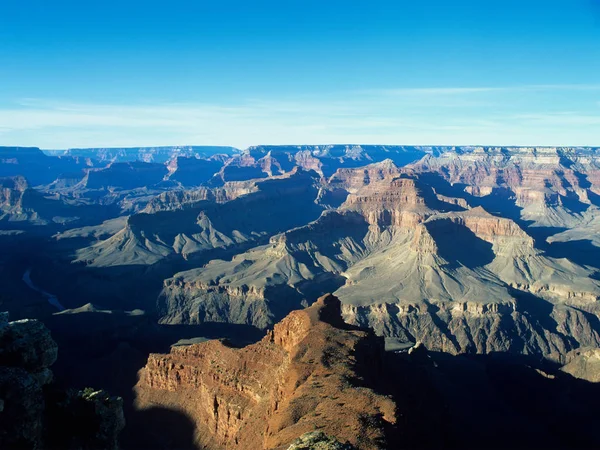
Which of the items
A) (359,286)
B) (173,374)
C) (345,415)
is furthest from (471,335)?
(345,415)

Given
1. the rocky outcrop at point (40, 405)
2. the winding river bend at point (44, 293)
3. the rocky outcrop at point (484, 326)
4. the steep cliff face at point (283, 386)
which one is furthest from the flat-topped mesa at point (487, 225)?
the rocky outcrop at point (40, 405)

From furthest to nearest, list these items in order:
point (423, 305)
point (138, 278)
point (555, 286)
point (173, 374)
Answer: point (138, 278) < point (555, 286) < point (423, 305) < point (173, 374)

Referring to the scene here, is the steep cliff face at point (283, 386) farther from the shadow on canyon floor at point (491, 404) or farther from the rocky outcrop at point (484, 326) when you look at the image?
the rocky outcrop at point (484, 326)

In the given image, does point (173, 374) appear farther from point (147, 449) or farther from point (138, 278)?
point (138, 278)

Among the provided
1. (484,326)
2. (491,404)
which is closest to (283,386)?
(491,404)

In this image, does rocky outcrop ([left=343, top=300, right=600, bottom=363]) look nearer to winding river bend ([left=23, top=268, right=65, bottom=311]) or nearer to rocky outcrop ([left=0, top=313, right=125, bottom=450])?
winding river bend ([left=23, top=268, right=65, bottom=311])

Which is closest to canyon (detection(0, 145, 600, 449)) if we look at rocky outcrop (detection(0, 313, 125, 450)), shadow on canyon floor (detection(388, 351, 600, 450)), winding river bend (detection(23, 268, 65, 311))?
shadow on canyon floor (detection(388, 351, 600, 450))

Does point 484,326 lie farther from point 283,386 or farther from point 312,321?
point 283,386
